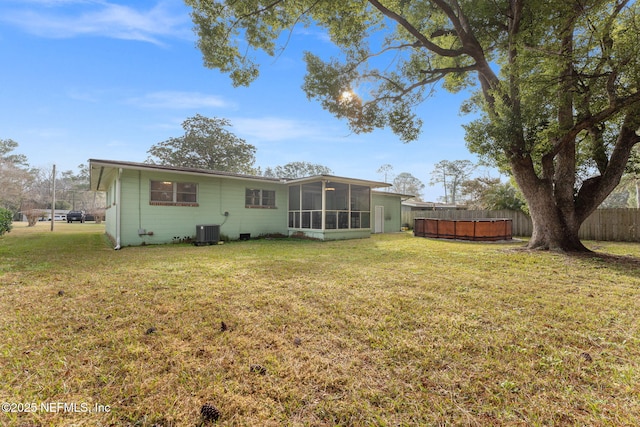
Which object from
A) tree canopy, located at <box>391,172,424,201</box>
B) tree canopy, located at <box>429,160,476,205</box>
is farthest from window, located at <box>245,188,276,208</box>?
tree canopy, located at <box>391,172,424,201</box>

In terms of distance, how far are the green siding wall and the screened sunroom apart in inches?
31.0

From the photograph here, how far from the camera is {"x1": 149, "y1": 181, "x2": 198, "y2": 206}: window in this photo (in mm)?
9289

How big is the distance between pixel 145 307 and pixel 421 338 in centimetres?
308

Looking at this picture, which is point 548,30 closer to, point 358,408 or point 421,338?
point 421,338

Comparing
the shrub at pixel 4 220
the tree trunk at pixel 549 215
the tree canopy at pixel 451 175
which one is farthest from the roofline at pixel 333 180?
the tree canopy at pixel 451 175

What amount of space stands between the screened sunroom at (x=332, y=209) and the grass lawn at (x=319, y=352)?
7054 millimetres

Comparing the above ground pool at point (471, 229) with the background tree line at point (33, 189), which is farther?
the background tree line at point (33, 189)

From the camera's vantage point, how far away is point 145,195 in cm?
903

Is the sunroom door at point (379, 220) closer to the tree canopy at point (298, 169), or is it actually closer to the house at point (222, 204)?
the house at point (222, 204)

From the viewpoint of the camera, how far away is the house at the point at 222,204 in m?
8.77

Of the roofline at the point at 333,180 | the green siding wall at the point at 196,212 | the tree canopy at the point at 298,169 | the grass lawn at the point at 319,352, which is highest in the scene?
the tree canopy at the point at 298,169

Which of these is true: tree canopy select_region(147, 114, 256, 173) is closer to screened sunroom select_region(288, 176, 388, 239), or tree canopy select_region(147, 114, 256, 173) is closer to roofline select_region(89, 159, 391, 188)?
screened sunroom select_region(288, 176, 388, 239)

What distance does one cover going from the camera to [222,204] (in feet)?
34.9

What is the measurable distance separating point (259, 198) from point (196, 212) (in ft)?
9.11
